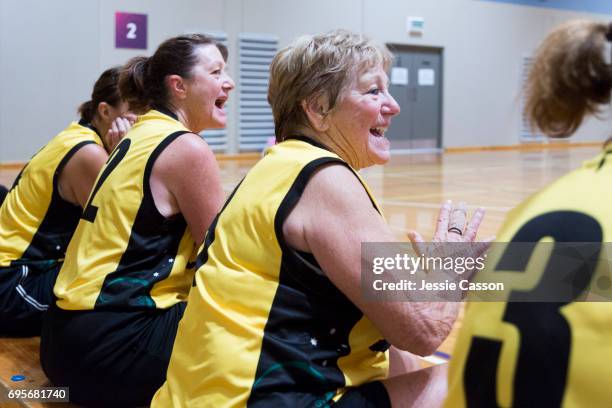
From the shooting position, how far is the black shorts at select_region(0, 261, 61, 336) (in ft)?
9.10

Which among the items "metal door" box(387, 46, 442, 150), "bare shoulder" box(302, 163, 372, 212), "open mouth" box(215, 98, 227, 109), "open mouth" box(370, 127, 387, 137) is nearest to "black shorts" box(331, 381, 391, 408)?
"bare shoulder" box(302, 163, 372, 212)

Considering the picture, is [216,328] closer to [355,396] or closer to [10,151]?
[355,396]

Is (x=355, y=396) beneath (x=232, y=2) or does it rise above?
beneath

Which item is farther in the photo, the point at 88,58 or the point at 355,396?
the point at 88,58

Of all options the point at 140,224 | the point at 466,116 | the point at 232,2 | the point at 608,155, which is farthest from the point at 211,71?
the point at 466,116

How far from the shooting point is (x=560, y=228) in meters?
0.77

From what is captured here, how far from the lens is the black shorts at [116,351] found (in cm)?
200

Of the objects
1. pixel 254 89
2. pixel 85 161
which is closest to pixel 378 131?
pixel 85 161

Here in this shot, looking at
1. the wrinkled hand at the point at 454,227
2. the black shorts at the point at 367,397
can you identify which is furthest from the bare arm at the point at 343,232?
the wrinkled hand at the point at 454,227

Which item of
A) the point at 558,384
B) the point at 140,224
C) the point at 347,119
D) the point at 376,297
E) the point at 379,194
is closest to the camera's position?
the point at 558,384

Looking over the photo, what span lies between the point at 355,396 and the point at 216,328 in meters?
0.31

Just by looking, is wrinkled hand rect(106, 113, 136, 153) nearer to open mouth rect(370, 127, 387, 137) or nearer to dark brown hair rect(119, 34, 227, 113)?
dark brown hair rect(119, 34, 227, 113)

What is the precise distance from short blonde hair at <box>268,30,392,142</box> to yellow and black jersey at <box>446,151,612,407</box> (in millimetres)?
893

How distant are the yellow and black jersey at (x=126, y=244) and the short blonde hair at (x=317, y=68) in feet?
→ 1.58
